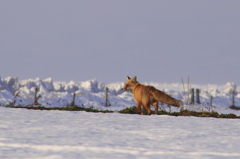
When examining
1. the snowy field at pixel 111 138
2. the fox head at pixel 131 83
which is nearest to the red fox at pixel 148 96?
the fox head at pixel 131 83

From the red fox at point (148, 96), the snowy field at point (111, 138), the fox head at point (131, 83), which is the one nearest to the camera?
the snowy field at point (111, 138)

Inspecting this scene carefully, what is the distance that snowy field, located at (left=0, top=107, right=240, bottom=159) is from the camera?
12.4 feet

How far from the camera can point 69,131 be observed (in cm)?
520

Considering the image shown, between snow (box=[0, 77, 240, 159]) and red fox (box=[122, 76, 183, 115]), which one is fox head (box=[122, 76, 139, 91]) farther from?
snow (box=[0, 77, 240, 159])

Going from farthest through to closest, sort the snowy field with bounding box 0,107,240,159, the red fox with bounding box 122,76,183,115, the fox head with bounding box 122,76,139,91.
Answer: the fox head with bounding box 122,76,139,91
the red fox with bounding box 122,76,183,115
the snowy field with bounding box 0,107,240,159

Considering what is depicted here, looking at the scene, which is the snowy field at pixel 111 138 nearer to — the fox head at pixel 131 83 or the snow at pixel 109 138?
the snow at pixel 109 138

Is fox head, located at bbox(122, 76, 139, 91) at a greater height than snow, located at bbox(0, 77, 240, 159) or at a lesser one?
greater

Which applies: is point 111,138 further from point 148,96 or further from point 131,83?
point 131,83

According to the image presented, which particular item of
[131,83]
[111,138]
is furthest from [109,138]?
[131,83]

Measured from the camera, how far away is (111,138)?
4.68 m

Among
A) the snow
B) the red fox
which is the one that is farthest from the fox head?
the snow

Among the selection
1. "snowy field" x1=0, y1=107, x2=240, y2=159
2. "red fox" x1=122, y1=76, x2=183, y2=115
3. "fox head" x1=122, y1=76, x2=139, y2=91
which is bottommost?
"snowy field" x1=0, y1=107, x2=240, y2=159

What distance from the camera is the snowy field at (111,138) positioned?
3.77 metres

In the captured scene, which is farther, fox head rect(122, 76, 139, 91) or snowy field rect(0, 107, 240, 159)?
fox head rect(122, 76, 139, 91)
